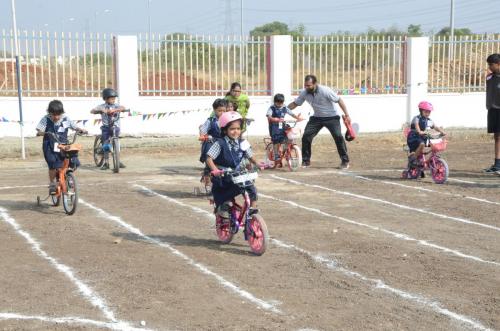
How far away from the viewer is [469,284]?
7301mm

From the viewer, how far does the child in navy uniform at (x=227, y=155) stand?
8656mm

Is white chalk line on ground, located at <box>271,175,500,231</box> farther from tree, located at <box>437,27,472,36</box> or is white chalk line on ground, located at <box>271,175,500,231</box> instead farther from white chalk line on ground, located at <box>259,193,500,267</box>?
tree, located at <box>437,27,472,36</box>

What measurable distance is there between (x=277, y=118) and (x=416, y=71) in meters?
9.71

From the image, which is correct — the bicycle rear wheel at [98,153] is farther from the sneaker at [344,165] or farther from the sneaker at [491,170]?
the sneaker at [491,170]

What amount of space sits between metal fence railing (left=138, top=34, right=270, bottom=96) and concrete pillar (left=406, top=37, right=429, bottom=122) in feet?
14.2

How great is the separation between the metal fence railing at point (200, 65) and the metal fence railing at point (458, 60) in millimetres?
5525

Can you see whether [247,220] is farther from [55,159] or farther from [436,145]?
[436,145]

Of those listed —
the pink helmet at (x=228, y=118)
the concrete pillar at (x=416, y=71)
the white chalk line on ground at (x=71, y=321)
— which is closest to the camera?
the white chalk line on ground at (x=71, y=321)

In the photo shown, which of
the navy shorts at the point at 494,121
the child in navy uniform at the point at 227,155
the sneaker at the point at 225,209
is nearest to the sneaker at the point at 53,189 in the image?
the child in navy uniform at the point at 227,155

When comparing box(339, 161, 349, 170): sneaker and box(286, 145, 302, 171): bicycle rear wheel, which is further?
box(339, 161, 349, 170): sneaker

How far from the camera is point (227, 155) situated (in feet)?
28.7

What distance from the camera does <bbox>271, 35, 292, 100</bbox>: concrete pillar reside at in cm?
2228

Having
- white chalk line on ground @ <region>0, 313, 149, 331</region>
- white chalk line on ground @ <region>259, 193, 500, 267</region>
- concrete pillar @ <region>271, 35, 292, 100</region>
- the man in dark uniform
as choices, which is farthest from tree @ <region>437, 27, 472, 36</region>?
A: white chalk line on ground @ <region>0, 313, 149, 331</region>

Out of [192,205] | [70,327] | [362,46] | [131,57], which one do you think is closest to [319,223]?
[192,205]
